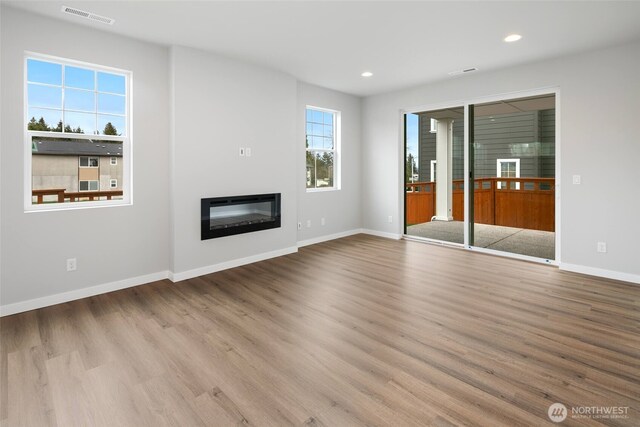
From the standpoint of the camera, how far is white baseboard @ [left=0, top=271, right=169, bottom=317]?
3150 millimetres

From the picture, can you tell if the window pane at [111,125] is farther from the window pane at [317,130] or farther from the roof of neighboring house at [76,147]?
the window pane at [317,130]

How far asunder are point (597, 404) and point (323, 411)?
1.53 m

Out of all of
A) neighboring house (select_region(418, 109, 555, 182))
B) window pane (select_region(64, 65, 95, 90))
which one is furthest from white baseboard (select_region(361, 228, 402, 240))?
window pane (select_region(64, 65, 95, 90))

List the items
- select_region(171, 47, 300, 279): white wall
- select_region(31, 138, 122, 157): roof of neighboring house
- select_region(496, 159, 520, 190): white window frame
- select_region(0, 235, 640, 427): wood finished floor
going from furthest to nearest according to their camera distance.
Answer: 1. select_region(496, 159, 520, 190): white window frame
2. select_region(171, 47, 300, 279): white wall
3. select_region(31, 138, 122, 157): roof of neighboring house
4. select_region(0, 235, 640, 427): wood finished floor

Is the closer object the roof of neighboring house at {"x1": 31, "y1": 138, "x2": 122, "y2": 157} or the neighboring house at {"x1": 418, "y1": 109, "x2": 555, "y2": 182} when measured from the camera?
the roof of neighboring house at {"x1": 31, "y1": 138, "x2": 122, "y2": 157}

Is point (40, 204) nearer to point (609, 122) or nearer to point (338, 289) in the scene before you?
point (338, 289)

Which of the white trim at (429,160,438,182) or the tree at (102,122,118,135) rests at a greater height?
the tree at (102,122,118,135)

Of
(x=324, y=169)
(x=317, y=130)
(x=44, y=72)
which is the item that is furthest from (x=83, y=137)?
(x=324, y=169)

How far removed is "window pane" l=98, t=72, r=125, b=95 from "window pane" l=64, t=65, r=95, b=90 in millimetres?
73

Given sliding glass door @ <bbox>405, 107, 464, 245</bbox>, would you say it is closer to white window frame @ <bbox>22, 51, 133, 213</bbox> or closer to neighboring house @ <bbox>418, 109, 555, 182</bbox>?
neighboring house @ <bbox>418, 109, 555, 182</bbox>

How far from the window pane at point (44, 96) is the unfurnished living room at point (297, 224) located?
1.2 inches

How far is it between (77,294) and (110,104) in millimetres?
2047

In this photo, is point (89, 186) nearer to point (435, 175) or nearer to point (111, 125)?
point (111, 125)

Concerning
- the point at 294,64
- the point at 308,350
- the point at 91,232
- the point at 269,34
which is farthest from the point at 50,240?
the point at 294,64
